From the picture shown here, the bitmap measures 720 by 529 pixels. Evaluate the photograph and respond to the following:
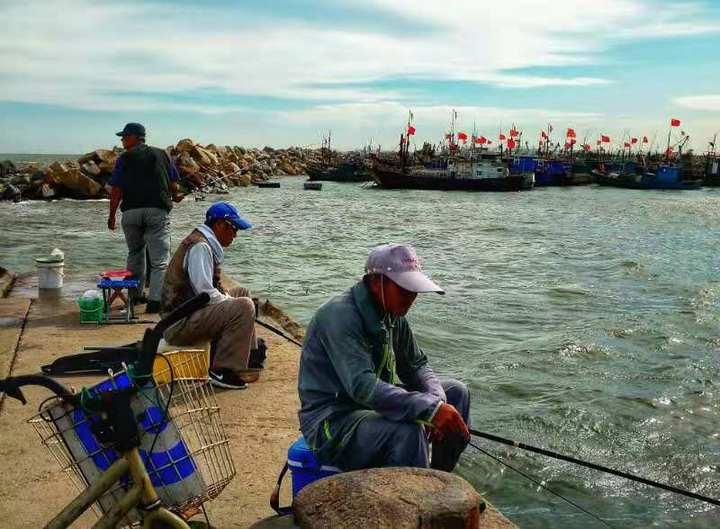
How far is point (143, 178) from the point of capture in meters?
6.89

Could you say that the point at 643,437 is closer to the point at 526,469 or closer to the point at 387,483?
the point at 526,469

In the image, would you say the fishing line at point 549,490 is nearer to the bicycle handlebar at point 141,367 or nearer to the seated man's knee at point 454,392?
the seated man's knee at point 454,392

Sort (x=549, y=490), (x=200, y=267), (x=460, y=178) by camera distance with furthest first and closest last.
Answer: (x=460, y=178), (x=549, y=490), (x=200, y=267)

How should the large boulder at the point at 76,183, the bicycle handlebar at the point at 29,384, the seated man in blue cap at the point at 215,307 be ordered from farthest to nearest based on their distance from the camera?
1. the large boulder at the point at 76,183
2. the seated man in blue cap at the point at 215,307
3. the bicycle handlebar at the point at 29,384

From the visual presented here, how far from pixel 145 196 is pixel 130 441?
503 centimetres

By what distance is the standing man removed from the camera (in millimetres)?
6887

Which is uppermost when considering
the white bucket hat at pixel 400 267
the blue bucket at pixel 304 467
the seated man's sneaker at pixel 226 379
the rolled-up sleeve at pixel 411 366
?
the white bucket hat at pixel 400 267

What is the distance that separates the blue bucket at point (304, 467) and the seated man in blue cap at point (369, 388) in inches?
3.5

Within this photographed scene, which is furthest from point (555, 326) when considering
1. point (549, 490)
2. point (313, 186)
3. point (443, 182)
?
point (443, 182)

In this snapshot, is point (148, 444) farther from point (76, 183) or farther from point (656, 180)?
point (656, 180)

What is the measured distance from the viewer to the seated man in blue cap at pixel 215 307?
481 cm

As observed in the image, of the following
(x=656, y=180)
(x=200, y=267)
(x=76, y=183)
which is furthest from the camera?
(x=656, y=180)

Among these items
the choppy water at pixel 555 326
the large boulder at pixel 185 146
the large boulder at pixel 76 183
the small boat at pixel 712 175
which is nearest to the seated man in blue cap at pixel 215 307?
the choppy water at pixel 555 326

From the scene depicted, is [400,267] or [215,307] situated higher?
[400,267]
